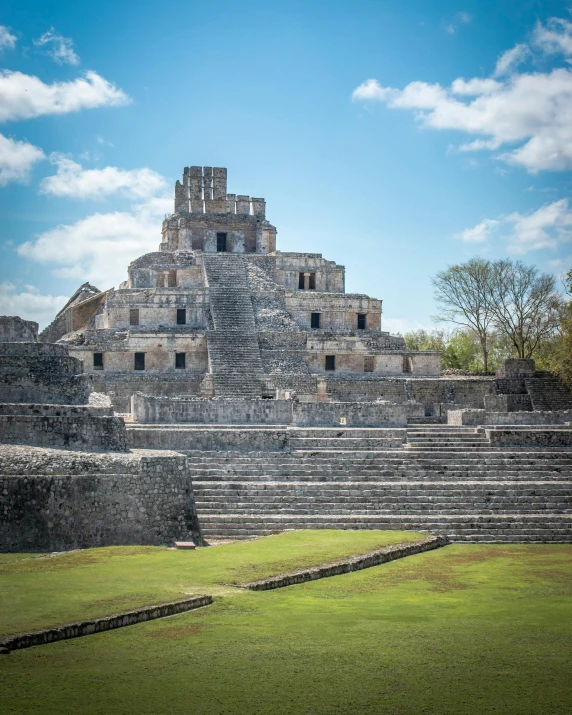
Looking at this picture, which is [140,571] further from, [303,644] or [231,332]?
[231,332]

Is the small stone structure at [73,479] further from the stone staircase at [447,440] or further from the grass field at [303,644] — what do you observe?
the stone staircase at [447,440]

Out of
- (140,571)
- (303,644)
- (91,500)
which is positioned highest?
(91,500)

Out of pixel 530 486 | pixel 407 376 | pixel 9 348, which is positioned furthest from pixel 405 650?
pixel 407 376

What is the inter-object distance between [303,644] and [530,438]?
42.9 feet

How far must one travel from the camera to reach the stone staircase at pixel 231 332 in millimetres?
29094

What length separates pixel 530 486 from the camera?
19078mm

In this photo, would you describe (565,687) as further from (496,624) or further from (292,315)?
(292,315)

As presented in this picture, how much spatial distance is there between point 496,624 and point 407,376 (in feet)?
73.8

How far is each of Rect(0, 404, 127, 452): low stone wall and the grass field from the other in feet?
9.48

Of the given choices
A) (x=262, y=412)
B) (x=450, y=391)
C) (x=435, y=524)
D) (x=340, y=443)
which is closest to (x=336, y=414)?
(x=262, y=412)

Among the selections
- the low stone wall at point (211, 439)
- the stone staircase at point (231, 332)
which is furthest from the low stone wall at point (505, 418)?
the low stone wall at point (211, 439)

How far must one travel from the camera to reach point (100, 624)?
992 cm

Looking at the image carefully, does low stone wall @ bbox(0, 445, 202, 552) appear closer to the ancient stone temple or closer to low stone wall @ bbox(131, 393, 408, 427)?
low stone wall @ bbox(131, 393, 408, 427)

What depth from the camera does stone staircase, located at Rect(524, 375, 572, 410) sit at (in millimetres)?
31656
